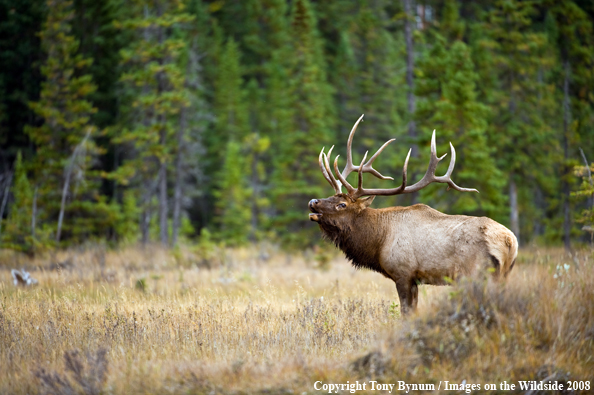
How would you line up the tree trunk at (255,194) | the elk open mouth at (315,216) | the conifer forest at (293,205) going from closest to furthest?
1. the conifer forest at (293,205)
2. the elk open mouth at (315,216)
3. the tree trunk at (255,194)

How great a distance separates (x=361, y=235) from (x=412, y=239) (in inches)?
36.0

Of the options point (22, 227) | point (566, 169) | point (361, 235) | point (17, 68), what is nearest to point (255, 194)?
point (17, 68)

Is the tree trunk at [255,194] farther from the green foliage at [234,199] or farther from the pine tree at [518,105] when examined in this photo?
the pine tree at [518,105]

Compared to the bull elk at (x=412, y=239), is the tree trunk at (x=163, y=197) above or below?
below

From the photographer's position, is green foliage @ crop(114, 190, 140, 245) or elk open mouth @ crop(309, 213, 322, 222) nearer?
elk open mouth @ crop(309, 213, 322, 222)

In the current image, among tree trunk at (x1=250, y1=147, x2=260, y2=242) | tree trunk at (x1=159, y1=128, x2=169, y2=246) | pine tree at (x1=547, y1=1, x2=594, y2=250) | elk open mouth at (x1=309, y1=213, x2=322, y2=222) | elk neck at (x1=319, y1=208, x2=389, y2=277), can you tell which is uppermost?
pine tree at (x1=547, y1=1, x2=594, y2=250)

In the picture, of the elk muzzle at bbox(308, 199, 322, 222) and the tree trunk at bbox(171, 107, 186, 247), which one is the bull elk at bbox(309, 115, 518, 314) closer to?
the elk muzzle at bbox(308, 199, 322, 222)

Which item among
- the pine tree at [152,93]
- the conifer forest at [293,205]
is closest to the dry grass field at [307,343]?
the conifer forest at [293,205]

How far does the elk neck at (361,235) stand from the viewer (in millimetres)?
7262

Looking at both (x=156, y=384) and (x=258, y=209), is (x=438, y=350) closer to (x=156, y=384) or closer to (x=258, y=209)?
(x=156, y=384)

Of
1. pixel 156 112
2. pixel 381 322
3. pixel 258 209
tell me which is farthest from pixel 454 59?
pixel 258 209

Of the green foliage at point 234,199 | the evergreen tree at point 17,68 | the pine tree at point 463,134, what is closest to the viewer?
the pine tree at point 463,134

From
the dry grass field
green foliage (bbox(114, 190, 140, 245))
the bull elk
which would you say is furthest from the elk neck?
green foliage (bbox(114, 190, 140, 245))

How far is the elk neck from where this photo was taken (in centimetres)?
726
